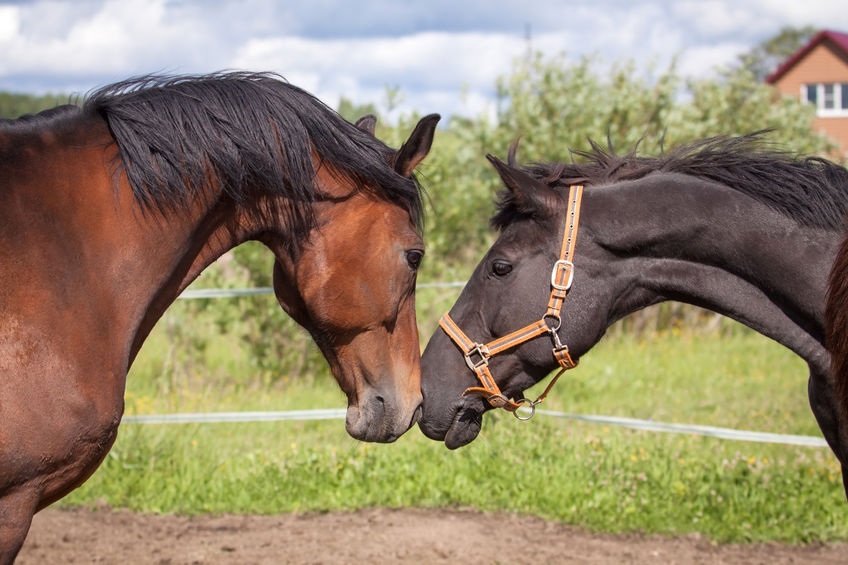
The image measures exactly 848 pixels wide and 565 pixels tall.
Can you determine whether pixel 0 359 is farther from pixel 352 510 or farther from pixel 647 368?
pixel 647 368

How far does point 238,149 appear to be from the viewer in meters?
2.38

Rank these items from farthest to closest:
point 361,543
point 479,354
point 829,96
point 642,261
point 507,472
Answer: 1. point 829,96
2. point 507,472
3. point 361,543
4. point 479,354
5. point 642,261

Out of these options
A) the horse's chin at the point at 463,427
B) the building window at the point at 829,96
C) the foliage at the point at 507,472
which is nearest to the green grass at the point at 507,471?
the foliage at the point at 507,472

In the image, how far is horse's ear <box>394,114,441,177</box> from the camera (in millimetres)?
2561

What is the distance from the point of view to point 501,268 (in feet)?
9.80

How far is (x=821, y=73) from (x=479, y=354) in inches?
1447

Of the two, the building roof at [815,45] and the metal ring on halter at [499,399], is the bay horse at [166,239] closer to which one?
the metal ring on halter at [499,399]

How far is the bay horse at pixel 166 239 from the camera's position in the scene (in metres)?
1.99

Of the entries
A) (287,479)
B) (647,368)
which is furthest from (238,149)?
(647,368)

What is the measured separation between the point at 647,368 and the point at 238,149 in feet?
22.3

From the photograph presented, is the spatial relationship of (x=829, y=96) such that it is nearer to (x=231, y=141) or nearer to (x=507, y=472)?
(x=507, y=472)

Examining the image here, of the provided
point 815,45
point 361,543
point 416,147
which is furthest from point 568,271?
point 815,45

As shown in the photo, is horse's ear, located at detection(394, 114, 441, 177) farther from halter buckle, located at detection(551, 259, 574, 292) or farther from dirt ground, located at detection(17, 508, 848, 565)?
dirt ground, located at detection(17, 508, 848, 565)

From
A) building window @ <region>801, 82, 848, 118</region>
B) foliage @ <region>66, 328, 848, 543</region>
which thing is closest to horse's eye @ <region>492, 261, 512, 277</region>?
foliage @ <region>66, 328, 848, 543</region>
